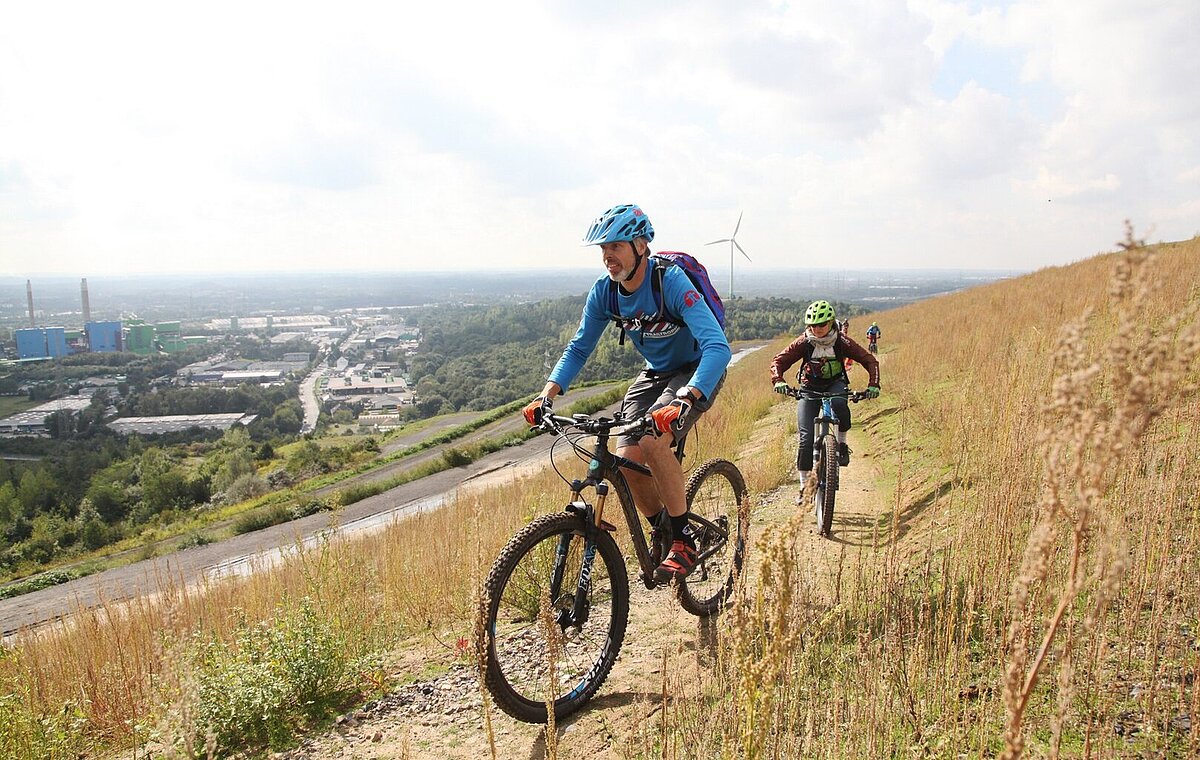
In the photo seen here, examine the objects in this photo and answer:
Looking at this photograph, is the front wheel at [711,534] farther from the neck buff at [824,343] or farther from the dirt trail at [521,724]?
the neck buff at [824,343]

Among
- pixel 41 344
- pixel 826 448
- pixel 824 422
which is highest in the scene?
pixel 824 422

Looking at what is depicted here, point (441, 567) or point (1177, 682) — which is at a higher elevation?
point (1177, 682)

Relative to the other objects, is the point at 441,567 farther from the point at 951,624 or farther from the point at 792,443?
the point at 792,443

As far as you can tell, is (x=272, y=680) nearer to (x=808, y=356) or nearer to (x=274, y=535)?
(x=808, y=356)

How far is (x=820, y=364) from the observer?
21.6 ft

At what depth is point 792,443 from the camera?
10.9m

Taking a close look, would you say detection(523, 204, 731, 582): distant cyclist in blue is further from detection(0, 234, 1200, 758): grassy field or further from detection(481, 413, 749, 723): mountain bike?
detection(0, 234, 1200, 758): grassy field

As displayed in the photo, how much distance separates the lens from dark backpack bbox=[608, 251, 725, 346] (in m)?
4.36

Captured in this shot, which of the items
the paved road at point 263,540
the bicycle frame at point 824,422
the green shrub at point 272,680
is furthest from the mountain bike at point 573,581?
the paved road at point 263,540

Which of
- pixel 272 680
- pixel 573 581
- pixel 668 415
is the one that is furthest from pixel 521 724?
pixel 668 415

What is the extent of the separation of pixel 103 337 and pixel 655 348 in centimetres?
17440

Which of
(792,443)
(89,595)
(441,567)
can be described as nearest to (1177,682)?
(441,567)

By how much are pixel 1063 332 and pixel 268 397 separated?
122 m

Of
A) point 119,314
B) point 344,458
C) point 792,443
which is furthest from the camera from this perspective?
point 119,314
